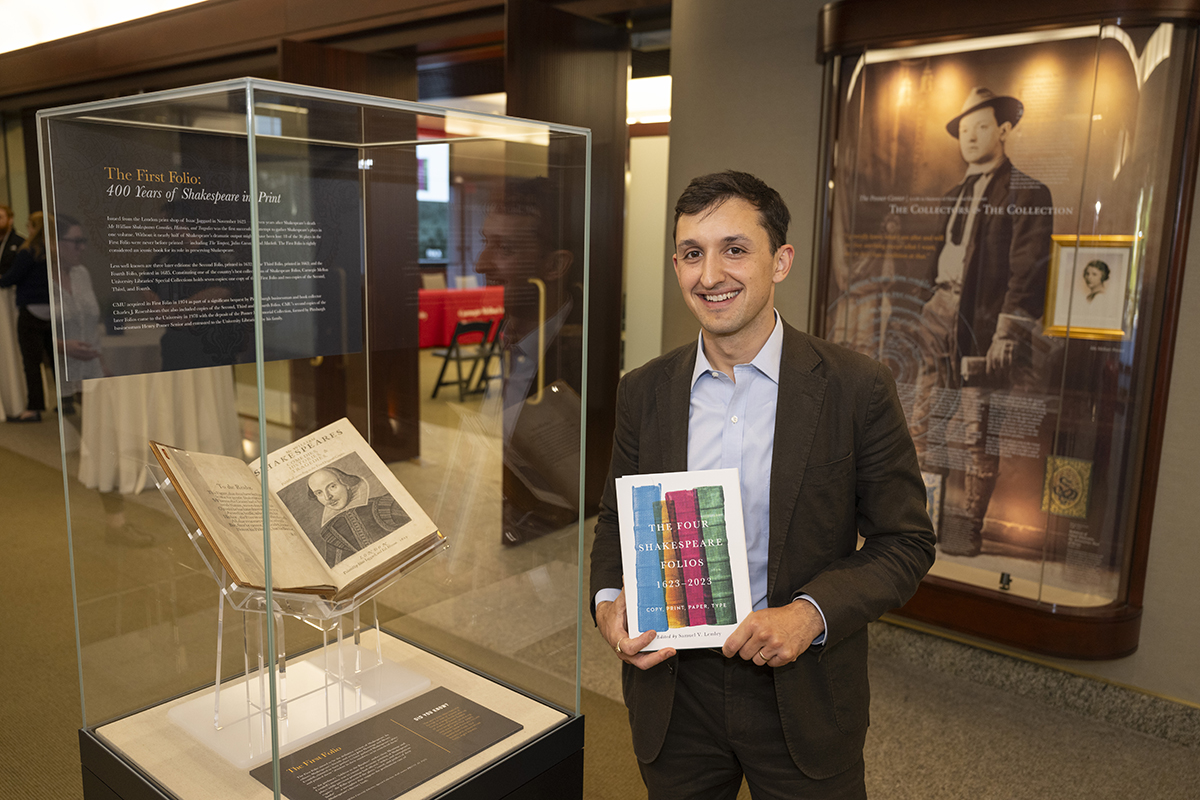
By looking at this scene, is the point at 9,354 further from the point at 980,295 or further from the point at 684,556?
the point at 684,556

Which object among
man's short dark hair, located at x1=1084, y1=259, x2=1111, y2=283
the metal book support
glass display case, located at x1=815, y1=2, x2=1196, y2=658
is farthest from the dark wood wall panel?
man's short dark hair, located at x1=1084, y1=259, x2=1111, y2=283

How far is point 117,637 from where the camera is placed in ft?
5.87

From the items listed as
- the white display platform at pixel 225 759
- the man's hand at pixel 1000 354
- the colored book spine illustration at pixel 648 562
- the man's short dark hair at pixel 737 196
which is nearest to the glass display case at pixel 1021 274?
the man's hand at pixel 1000 354

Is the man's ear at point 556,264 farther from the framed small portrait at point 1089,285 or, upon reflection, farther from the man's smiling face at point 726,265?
the framed small portrait at point 1089,285

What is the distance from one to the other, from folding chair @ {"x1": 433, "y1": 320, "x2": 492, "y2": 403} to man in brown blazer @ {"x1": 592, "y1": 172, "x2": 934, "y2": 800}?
449mm

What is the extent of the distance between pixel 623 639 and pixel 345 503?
590 millimetres

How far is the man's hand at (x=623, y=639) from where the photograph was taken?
141cm

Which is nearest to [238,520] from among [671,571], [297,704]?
[297,704]

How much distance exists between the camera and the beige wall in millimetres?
2826

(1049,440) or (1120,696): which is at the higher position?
(1049,440)

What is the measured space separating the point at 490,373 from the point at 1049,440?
2102 mm

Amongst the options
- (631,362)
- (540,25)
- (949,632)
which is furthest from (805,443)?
(631,362)

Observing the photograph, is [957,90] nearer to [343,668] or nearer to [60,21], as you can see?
[343,668]

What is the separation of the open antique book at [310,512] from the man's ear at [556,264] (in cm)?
51
